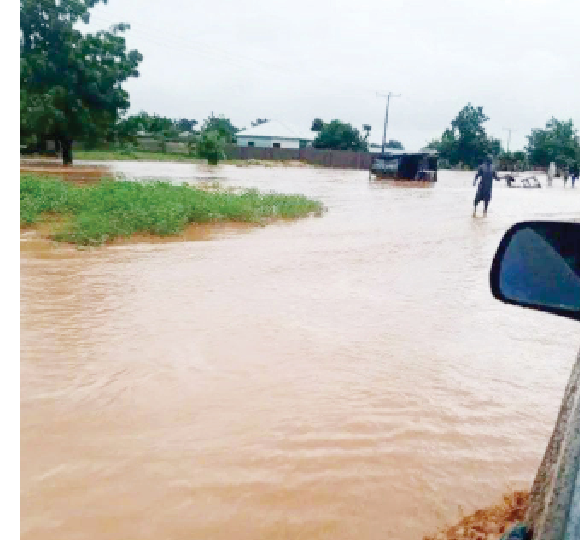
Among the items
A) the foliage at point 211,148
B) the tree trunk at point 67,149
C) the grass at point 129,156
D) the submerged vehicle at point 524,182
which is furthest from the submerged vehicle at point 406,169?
the grass at point 129,156

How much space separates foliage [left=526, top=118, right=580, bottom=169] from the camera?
31.8 meters

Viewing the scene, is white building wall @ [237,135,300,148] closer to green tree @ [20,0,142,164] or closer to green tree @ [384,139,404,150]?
green tree @ [384,139,404,150]

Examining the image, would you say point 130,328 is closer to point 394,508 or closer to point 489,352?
point 489,352

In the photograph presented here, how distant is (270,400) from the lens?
14.0 feet

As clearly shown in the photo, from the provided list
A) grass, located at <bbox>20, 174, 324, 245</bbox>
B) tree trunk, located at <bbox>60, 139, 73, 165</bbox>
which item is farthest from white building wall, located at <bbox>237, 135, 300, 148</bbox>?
grass, located at <bbox>20, 174, 324, 245</bbox>

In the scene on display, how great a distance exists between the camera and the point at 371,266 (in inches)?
372

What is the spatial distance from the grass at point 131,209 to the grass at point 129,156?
2524 centimetres

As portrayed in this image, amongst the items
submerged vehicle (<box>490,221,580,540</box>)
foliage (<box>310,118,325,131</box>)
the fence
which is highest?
A: foliage (<box>310,118,325,131</box>)

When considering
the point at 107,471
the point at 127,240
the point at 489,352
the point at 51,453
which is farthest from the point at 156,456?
the point at 127,240

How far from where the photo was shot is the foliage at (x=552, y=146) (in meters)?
31.8

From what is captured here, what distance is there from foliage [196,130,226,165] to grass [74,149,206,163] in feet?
8.84

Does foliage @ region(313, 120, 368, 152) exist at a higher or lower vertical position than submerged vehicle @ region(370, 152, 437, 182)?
higher

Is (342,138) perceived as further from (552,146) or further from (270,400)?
(270,400)

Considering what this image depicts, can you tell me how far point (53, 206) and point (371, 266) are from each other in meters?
6.13
